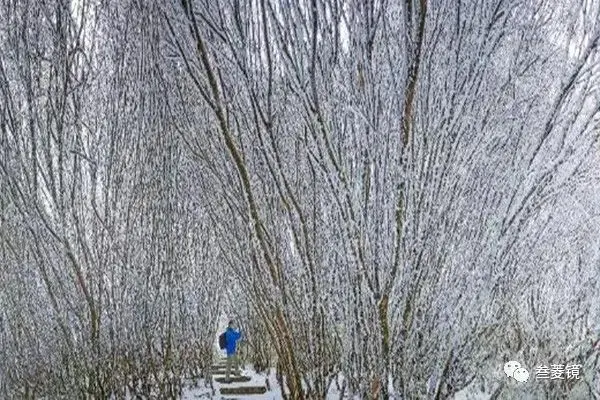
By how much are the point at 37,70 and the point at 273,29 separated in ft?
9.27

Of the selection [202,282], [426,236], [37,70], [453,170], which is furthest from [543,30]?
[202,282]

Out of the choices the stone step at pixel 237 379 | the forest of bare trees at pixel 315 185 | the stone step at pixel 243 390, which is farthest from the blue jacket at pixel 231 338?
the forest of bare trees at pixel 315 185

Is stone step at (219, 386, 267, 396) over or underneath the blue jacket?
underneath

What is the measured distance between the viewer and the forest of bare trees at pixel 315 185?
13.3ft

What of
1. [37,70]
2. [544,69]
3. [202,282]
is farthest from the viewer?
[202,282]

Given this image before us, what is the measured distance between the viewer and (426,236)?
13.2 feet

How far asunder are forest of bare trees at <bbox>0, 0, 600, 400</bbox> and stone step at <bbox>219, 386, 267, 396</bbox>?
2.39m

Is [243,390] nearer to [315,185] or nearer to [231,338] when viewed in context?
[231,338]

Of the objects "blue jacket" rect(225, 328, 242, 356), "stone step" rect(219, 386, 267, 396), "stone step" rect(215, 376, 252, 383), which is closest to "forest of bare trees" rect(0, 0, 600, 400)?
"stone step" rect(219, 386, 267, 396)

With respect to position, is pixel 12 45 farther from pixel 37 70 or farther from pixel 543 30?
pixel 543 30

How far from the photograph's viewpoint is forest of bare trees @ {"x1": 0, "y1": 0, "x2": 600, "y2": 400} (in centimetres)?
404

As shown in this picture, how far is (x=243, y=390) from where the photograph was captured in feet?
37.0

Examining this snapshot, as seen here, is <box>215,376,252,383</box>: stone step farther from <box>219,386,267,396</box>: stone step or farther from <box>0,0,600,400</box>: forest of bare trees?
<box>0,0,600,400</box>: forest of bare trees

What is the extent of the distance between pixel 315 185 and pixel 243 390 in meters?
6.80
